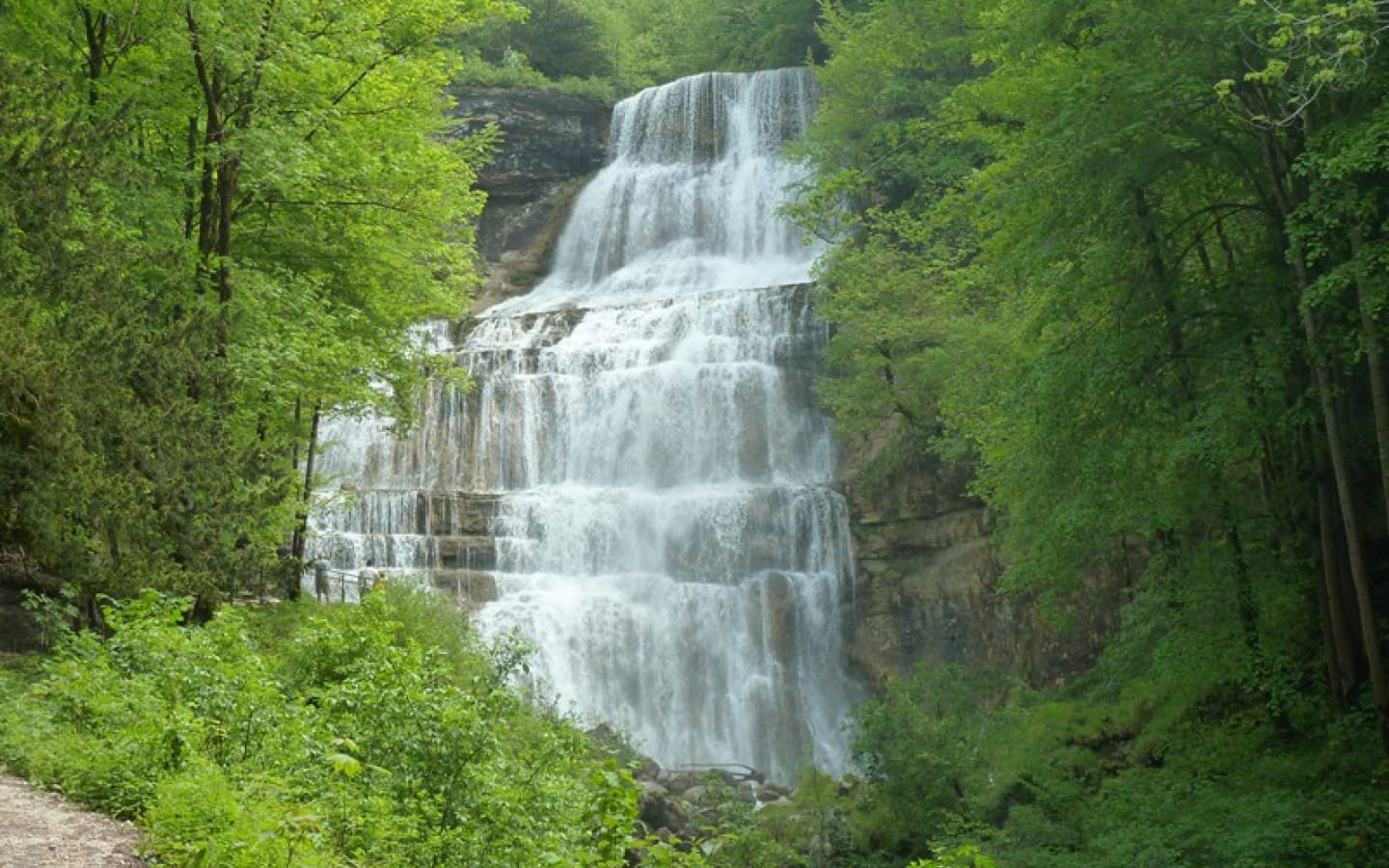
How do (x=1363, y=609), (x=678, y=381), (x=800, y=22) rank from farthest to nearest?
(x=800, y=22) < (x=678, y=381) < (x=1363, y=609)

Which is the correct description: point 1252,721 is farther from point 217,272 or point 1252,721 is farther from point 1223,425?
point 217,272

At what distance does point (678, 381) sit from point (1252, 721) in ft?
54.7

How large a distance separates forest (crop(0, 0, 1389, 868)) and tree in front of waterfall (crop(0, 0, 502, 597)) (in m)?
0.05

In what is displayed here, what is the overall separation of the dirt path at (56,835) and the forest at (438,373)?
0.23 m

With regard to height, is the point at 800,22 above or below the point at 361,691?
above

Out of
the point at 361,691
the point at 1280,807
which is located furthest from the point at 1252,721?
the point at 361,691

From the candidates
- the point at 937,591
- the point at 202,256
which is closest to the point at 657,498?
the point at 937,591

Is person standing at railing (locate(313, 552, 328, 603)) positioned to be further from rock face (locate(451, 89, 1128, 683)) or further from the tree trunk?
the tree trunk

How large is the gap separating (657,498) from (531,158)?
19668mm

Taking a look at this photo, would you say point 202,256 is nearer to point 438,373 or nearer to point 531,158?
point 438,373

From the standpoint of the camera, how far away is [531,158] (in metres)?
41.4

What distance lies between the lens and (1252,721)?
42.0 ft

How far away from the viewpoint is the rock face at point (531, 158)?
40.3 m

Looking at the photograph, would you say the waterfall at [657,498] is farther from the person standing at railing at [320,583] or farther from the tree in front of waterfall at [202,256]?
the tree in front of waterfall at [202,256]
